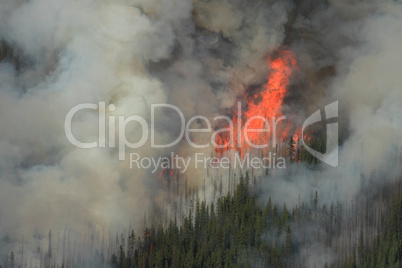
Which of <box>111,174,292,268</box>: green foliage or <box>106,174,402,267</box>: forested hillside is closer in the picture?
<box>111,174,292,268</box>: green foliage

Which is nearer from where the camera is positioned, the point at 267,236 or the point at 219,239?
the point at 219,239

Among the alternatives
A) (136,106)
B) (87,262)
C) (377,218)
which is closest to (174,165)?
(136,106)

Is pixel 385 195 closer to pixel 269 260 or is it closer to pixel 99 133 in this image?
pixel 269 260

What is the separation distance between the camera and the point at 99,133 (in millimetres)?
191250

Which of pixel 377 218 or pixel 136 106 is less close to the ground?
pixel 136 106

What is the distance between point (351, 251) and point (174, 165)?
3832 cm

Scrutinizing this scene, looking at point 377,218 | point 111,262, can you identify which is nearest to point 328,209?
point 377,218

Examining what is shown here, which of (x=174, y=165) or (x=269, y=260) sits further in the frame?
(x=174, y=165)

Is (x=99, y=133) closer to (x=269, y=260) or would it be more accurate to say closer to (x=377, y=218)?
(x=269, y=260)

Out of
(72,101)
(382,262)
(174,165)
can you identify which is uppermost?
(72,101)

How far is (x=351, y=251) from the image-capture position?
625ft

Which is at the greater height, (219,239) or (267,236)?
(267,236)

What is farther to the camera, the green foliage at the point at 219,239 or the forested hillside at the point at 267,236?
the forested hillside at the point at 267,236

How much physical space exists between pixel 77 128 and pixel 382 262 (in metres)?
61.8
